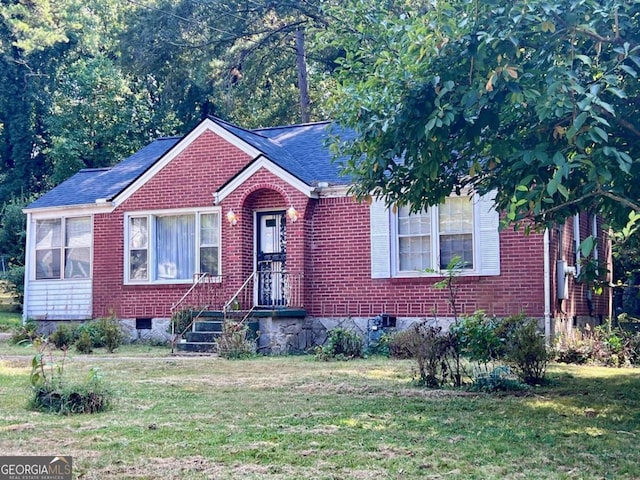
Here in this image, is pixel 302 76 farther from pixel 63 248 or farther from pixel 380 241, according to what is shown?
pixel 380 241

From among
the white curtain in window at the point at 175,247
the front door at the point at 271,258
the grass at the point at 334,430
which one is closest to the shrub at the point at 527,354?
the grass at the point at 334,430

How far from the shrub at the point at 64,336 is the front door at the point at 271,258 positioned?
165 inches

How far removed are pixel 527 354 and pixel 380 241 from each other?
6261 mm

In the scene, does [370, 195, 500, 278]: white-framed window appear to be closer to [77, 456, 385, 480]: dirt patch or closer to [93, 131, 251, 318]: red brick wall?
[93, 131, 251, 318]: red brick wall

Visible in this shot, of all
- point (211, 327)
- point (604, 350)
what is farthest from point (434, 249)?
point (211, 327)

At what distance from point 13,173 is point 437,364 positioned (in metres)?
31.8

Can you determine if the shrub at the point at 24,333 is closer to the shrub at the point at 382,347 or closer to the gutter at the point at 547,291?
the shrub at the point at 382,347

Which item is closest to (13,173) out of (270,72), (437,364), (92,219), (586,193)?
(270,72)

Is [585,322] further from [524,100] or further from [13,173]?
[13,173]

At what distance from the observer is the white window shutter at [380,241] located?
14812mm

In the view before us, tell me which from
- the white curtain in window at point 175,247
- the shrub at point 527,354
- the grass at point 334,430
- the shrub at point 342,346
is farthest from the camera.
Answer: the white curtain in window at point 175,247

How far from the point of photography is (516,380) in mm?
8914

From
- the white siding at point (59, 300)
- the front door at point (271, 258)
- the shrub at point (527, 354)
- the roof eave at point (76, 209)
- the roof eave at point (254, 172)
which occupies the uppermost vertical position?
the roof eave at point (254, 172)

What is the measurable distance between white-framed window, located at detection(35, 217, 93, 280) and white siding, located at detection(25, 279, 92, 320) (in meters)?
0.20
